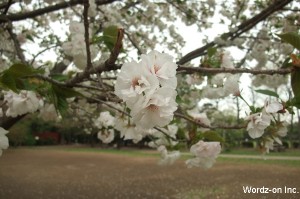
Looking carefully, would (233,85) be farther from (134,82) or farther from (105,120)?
(105,120)

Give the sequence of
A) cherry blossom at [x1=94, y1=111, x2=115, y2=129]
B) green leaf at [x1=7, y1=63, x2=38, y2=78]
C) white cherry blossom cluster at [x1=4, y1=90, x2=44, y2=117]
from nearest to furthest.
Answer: green leaf at [x1=7, y1=63, x2=38, y2=78]
white cherry blossom cluster at [x1=4, y1=90, x2=44, y2=117]
cherry blossom at [x1=94, y1=111, x2=115, y2=129]

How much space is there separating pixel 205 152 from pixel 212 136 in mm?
95

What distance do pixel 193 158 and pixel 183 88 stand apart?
13.3 ft

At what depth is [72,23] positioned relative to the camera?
2309mm

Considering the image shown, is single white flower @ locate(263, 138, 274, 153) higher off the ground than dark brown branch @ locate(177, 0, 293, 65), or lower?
lower

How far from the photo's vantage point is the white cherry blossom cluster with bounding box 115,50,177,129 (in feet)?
3.03

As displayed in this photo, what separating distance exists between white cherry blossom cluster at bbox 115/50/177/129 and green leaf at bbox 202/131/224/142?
0.82 meters

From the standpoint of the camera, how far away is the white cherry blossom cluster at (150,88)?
924 millimetres

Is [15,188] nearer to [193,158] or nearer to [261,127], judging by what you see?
[193,158]

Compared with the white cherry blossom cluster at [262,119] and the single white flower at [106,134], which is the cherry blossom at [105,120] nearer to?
the single white flower at [106,134]

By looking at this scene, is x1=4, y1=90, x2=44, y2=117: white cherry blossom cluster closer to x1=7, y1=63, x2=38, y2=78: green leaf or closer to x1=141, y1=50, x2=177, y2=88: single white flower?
x1=7, y1=63, x2=38, y2=78: green leaf

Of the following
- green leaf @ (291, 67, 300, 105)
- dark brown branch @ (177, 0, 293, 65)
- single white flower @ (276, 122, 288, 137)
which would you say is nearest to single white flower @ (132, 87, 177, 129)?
green leaf @ (291, 67, 300, 105)

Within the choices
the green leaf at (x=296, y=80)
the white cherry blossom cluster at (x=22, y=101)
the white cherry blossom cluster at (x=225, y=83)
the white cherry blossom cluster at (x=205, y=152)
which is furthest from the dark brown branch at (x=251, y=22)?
the green leaf at (x=296, y=80)

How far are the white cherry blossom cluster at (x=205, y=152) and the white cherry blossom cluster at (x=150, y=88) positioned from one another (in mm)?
799
